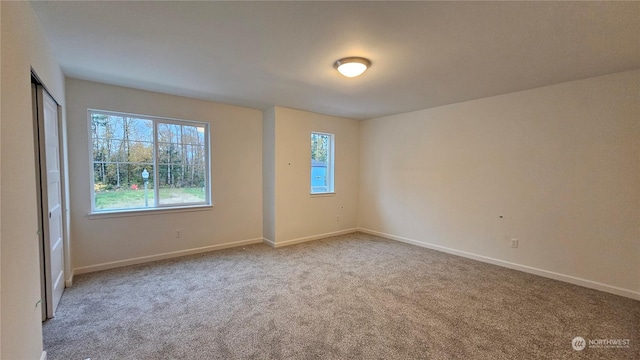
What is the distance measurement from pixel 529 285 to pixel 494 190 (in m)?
1.30

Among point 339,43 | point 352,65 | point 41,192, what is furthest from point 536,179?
point 41,192

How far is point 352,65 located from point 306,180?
108 inches

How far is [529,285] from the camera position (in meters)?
3.10

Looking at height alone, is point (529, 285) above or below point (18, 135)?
below

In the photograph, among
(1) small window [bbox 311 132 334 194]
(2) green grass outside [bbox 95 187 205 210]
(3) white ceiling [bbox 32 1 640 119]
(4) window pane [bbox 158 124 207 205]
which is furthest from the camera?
(1) small window [bbox 311 132 334 194]

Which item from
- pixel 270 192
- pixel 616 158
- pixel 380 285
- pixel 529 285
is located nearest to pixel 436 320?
pixel 380 285

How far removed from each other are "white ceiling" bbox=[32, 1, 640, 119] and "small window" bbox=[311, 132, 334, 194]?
1822mm

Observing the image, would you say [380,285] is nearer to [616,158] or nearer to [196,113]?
[616,158]

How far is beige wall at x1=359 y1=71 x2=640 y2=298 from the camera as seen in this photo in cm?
288

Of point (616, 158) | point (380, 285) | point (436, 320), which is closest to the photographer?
point (436, 320)

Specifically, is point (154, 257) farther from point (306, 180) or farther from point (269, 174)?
point (306, 180)

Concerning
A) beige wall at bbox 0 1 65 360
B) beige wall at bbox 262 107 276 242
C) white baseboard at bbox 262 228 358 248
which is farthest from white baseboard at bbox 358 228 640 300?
beige wall at bbox 0 1 65 360

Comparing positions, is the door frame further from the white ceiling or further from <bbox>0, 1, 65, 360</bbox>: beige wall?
the white ceiling

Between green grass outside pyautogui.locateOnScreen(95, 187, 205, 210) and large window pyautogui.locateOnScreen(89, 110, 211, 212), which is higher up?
large window pyautogui.locateOnScreen(89, 110, 211, 212)
